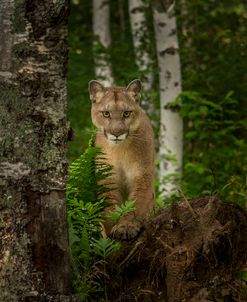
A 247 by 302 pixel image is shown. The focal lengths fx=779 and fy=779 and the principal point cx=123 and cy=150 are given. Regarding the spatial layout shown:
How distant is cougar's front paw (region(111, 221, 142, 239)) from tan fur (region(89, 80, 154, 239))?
0.91 metres

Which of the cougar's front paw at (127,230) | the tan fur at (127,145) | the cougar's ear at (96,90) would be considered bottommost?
the cougar's front paw at (127,230)

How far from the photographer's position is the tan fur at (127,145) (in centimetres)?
755

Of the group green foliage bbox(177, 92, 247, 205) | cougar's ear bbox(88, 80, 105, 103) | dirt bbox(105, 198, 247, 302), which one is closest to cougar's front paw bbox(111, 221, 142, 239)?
dirt bbox(105, 198, 247, 302)

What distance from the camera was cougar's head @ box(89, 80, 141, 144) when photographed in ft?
26.0

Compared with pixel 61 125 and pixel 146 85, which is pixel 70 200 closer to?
pixel 61 125

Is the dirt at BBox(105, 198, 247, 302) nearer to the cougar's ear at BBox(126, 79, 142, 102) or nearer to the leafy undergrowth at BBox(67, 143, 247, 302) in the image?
the leafy undergrowth at BBox(67, 143, 247, 302)

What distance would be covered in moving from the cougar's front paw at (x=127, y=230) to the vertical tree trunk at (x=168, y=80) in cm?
687

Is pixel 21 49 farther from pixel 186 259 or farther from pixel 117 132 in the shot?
pixel 117 132

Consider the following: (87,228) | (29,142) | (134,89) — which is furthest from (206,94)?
(29,142)

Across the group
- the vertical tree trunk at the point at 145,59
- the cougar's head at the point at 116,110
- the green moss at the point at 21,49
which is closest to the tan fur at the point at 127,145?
the cougar's head at the point at 116,110

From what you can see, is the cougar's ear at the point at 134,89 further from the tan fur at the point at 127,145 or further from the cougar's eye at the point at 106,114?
the cougar's eye at the point at 106,114

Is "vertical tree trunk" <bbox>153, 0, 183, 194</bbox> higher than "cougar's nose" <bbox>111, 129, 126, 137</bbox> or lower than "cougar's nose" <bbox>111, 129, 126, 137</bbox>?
higher

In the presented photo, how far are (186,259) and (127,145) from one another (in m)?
2.77

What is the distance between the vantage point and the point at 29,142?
15.5ft
